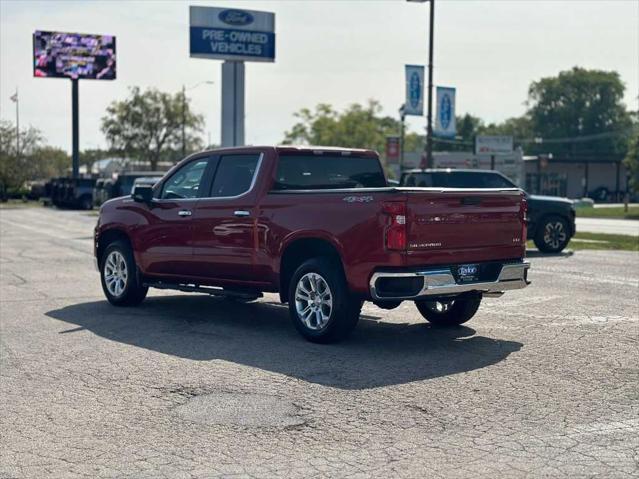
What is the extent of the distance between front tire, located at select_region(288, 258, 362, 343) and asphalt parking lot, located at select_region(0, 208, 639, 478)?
0.18 meters

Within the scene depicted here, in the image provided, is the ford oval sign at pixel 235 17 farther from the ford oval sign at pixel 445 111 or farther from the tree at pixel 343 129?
the tree at pixel 343 129

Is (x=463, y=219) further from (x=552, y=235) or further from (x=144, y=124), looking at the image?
(x=144, y=124)

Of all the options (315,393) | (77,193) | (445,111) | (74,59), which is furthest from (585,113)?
(315,393)

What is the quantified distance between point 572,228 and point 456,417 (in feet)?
49.5

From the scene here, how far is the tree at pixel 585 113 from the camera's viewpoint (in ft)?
428

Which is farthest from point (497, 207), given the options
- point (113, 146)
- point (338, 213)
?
point (113, 146)

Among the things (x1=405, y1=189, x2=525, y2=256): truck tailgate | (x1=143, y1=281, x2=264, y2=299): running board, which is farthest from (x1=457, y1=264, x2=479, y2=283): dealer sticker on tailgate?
(x1=143, y1=281, x2=264, y2=299): running board

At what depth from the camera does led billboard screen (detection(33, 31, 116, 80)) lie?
69.9 meters

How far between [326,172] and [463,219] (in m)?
2.08

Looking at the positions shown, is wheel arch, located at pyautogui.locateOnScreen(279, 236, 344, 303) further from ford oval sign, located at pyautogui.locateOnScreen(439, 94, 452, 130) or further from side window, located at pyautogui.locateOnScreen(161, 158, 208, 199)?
ford oval sign, located at pyautogui.locateOnScreen(439, 94, 452, 130)

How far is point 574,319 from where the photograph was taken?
10500mm

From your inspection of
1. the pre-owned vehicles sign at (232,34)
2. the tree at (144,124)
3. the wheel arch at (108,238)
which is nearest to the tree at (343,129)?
the tree at (144,124)

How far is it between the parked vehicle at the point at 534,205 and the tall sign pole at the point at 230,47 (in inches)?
1105

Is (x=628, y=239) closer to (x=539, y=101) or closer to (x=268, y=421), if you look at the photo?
(x=268, y=421)
